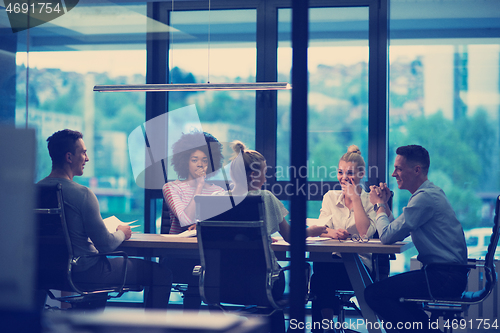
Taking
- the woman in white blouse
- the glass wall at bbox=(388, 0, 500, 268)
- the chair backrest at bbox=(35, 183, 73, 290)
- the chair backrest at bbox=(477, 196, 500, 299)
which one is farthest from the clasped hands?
the chair backrest at bbox=(35, 183, 73, 290)

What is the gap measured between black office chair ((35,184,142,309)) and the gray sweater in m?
0.06

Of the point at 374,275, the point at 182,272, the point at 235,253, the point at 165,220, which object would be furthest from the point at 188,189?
the point at 374,275

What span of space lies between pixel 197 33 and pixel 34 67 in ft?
5.77

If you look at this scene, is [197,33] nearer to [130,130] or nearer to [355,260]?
[130,130]

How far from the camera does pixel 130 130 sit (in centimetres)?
498

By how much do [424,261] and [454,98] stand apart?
7.24 feet

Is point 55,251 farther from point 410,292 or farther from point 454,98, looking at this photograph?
point 454,98

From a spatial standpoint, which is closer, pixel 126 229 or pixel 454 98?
pixel 126 229

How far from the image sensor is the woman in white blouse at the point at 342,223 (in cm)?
338

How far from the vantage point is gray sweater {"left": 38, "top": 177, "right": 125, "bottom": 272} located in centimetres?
293

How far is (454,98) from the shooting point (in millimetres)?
4574

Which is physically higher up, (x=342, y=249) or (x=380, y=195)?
(x=380, y=195)

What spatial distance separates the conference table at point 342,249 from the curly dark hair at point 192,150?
0.87 meters

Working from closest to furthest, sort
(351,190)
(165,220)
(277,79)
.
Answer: (351,190) → (165,220) → (277,79)
